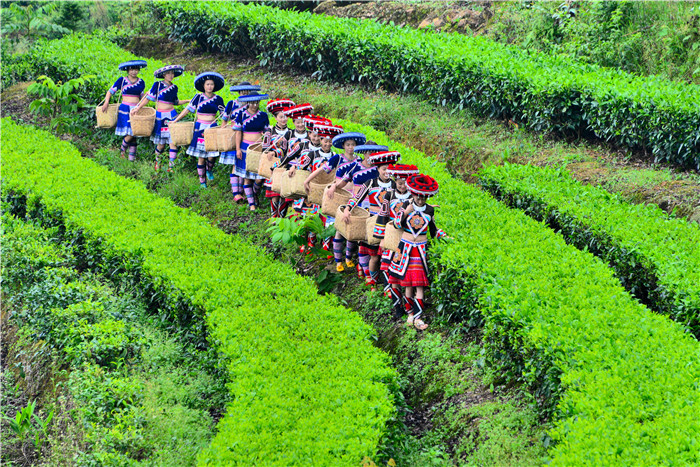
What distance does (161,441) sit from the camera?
6.28 m

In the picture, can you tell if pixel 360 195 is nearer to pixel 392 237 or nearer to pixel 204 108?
pixel 392 237

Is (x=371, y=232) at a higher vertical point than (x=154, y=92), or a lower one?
lower

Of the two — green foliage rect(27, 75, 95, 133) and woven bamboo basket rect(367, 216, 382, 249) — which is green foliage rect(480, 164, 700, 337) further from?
green foliage rect(27, 75, 95, 133)

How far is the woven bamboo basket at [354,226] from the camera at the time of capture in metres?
8.39

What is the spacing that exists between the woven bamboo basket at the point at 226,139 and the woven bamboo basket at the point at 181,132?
38.4 inches

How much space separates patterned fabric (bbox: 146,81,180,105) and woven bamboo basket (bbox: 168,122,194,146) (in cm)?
70

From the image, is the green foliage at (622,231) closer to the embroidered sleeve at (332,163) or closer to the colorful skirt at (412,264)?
the colorful skirt at (412,264)

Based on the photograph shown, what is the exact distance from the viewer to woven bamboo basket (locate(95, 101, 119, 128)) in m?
12.9

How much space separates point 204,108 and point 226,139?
919 millimetres

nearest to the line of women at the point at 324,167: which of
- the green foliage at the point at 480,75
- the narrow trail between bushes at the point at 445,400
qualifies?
the narrow trail between bushes at the point at 445,400

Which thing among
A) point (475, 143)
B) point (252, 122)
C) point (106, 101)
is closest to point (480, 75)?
point (475, 143)

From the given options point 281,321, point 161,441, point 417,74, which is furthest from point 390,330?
point 417,74

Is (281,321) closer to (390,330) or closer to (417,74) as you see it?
(390,330)

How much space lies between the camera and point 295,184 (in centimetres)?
955
